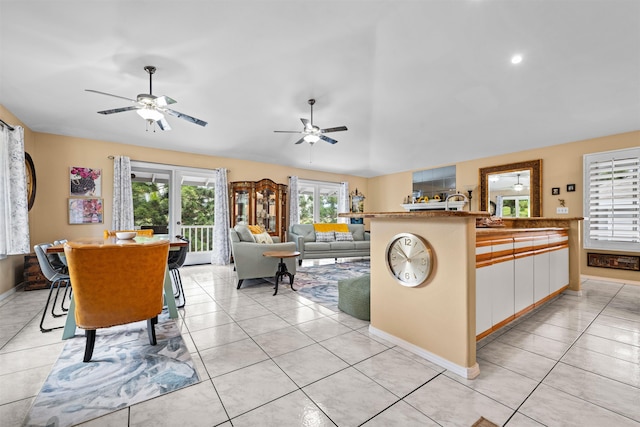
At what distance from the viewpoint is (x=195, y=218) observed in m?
6.21

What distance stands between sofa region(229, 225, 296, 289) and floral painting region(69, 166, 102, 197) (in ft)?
9.22

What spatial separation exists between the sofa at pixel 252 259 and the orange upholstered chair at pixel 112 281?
76.4 inches

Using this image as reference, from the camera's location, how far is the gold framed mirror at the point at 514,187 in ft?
17.3

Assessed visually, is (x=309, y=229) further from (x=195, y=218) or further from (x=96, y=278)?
(x=96, y=278)

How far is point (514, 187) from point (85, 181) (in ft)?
27.1

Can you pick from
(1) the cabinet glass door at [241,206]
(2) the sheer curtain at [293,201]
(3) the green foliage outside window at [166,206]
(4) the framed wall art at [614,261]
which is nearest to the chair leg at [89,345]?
(3) the green foliage outside window at [166,206]

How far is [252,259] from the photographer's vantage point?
4027mm

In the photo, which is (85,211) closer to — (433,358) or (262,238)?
(262,238)

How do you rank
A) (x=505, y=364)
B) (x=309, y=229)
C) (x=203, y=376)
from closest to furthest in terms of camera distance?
(x=203, y=376) < (x=505, y=364) < (x=309, y=229)

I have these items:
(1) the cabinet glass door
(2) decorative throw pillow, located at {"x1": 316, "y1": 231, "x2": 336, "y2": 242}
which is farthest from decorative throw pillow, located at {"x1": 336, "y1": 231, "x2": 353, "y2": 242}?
(1) the cabinet glass door

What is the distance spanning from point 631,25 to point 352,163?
5.06 m

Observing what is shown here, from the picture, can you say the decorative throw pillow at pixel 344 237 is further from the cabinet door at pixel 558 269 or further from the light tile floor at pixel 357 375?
the cabinet door at pixel 558 269

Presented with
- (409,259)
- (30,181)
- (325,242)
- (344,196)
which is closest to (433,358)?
(409,259)

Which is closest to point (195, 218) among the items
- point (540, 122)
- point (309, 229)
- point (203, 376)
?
point (309, 229)
